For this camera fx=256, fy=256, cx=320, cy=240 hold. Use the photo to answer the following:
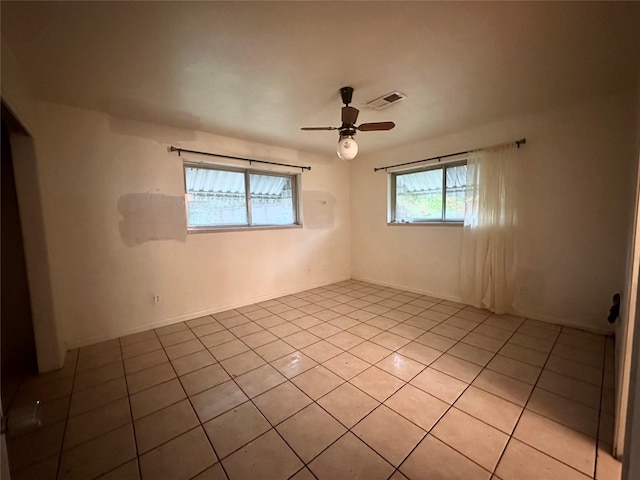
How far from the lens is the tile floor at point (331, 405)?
131 centimetres

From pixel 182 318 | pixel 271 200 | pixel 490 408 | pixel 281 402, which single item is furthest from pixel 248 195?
pixel 490 408

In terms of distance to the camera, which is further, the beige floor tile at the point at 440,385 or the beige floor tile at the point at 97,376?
the beige floor tile at the point at 97,376

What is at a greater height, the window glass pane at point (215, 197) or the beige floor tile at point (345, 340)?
the window glass pane at point (215, 197)

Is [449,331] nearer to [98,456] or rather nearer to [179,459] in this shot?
[179,459]

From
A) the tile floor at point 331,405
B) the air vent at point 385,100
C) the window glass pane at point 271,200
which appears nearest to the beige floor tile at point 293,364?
the tile floor at point 331,405

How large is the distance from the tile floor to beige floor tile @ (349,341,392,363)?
17 millimetres

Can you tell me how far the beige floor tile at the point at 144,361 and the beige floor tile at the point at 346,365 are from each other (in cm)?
148

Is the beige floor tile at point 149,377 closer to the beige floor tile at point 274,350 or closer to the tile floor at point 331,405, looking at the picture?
the tile floor at point 331,405

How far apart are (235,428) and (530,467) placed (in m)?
1.57

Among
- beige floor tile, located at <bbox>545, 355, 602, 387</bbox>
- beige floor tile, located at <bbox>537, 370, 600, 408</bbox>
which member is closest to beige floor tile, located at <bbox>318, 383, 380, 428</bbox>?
beige floor tile, located at <bbox>537, 370, 600, 408</bbox>

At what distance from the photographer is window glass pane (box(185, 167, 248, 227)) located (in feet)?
10.7

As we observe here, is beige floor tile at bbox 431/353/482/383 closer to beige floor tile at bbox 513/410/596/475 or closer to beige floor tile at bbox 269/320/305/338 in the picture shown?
beige floor tile at bbox 513/410/596/475

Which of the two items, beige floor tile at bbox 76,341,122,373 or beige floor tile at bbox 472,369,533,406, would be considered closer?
beige floor tile at bbox 472,369,533,406

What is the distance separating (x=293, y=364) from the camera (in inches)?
85.5
